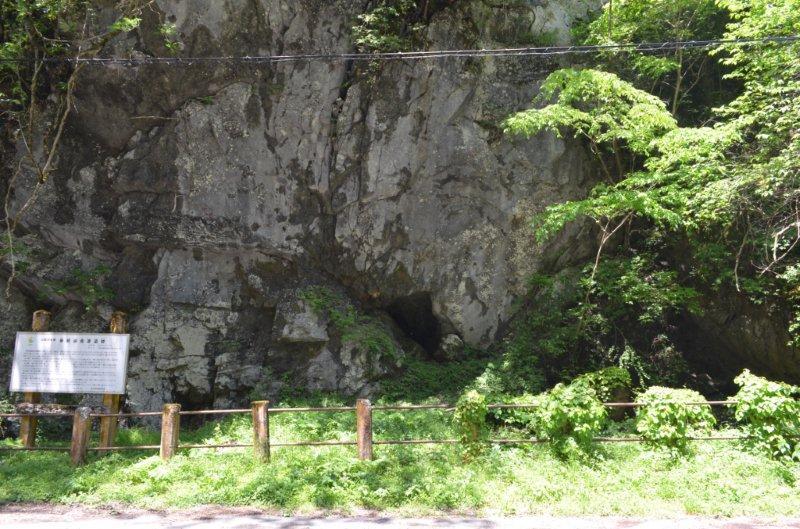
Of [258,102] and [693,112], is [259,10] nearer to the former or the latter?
[258,102]

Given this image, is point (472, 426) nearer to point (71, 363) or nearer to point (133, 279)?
point (71, 363)

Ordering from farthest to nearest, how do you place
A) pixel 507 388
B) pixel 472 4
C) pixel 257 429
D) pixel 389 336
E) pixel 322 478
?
pixel 472 4 < pixel 389 336 < pixel 507 388 < pixel 257 429 < pixel 322 478

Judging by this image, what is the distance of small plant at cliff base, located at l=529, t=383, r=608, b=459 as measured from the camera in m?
7.12

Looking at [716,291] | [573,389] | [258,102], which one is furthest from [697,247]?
[258,102]

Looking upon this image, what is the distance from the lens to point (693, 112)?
13.2 metres

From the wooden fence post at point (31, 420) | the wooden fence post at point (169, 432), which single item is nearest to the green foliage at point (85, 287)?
the wooden fence post at point (31, 420)

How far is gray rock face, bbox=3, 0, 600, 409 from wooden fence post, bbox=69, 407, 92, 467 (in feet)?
13.6

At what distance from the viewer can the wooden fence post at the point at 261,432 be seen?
7.22 meters

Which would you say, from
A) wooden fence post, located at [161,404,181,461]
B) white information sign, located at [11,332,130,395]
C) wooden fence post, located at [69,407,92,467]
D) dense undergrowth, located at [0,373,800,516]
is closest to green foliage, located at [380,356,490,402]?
dense undergrowth, located at [0,373,800,516]

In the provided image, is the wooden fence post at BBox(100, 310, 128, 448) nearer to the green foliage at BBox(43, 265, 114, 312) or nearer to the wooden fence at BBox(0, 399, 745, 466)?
the wooden fence at BBox(0, 399, 745, 466)

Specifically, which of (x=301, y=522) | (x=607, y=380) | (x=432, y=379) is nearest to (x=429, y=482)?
(x=301, y=522)

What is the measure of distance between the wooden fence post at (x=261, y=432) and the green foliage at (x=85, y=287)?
6.32m

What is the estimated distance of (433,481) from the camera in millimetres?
6484

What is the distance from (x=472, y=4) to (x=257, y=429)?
1033cm
